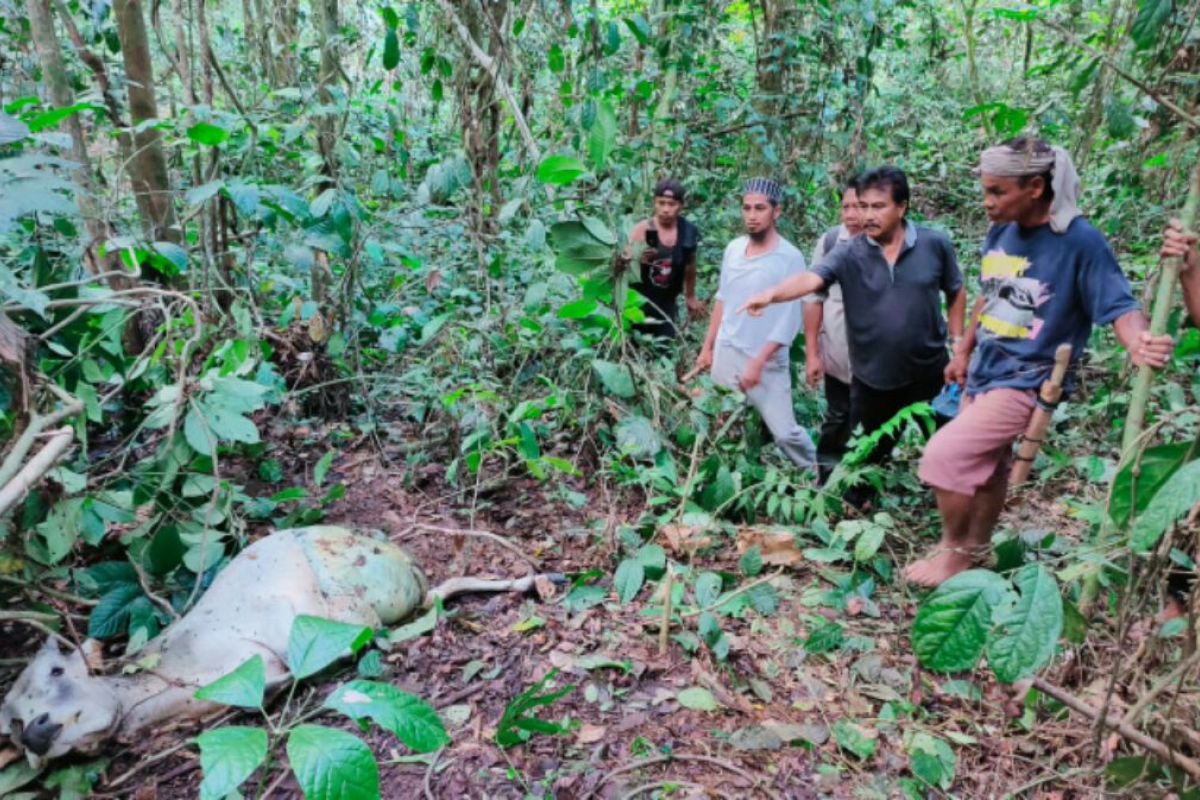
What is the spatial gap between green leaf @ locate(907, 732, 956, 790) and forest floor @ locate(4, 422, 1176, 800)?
0.03m

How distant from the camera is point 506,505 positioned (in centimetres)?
360

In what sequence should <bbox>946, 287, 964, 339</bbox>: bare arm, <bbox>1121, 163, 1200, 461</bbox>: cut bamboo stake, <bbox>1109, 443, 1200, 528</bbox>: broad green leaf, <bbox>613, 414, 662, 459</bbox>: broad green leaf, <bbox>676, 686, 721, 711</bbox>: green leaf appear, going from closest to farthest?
<bbox>1109, 443, 1200, 528</bbox>: broad green leaf
<bbox>1121, 163, 1200, 461</bbox>: cut bamboo stake
<bbox>676, 686, 721, 711</bbox>: green leaf
<bbox>613, 414, 662, 459</bbox>: broad green leaf
<bbox>946, 287, 964, 339</bbox>: bare arm

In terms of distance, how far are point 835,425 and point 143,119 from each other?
13.3ft

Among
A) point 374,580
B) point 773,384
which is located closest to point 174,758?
point 374,580

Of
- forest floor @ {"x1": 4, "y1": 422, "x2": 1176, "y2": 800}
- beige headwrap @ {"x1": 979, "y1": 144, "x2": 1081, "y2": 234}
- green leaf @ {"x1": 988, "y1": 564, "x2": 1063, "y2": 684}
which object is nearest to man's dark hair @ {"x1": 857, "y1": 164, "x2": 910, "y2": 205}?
beige headwrap @ {"x1": 979, "y1": 144, "x2": 1081, "y2": 234}

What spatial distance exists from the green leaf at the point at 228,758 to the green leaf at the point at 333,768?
0.23 feet

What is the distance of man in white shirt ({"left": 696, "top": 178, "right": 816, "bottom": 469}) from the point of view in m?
3.98

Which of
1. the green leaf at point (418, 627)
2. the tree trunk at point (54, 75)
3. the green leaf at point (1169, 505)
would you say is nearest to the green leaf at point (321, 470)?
the green leaf at point (418, 627)

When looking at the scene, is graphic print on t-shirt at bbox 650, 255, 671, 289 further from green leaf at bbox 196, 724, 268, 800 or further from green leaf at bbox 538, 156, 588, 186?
green leaf at bbox 196, 724, 268, 800

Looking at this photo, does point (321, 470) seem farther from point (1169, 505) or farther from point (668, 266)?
point (1169, 505)

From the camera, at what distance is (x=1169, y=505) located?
112 cm

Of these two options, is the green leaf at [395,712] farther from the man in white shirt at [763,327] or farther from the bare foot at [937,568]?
the man in white shirt at [763,327]

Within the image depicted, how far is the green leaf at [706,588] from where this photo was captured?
2.53 meters

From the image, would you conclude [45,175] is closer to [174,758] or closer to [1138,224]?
[174,758]
